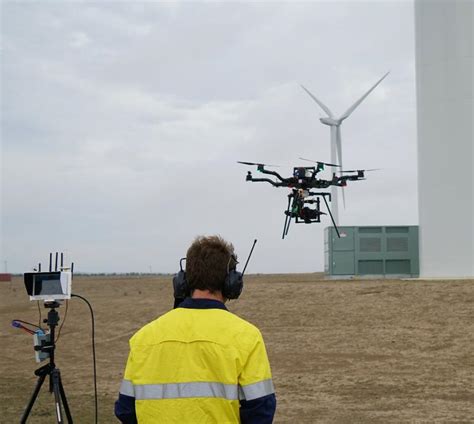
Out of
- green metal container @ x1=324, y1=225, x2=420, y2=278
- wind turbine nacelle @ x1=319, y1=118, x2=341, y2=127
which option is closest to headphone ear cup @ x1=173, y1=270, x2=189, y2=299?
green metal container @ x1=324, y1=225, x2=420, y2=278

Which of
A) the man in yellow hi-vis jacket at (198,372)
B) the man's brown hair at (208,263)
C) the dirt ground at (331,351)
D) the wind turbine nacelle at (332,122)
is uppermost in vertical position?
the wind turbine nacelle at (332,122)

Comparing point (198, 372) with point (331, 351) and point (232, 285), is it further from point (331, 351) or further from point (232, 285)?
point (331, 351)

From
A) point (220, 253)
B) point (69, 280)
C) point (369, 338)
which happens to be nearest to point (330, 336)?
point (369, 338)

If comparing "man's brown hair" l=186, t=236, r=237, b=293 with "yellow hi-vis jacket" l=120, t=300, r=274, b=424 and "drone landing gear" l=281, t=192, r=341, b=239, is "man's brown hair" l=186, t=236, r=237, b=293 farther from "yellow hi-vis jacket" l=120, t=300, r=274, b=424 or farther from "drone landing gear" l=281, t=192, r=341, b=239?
"drone landing gear" l=281, t=192, r=341, b=239

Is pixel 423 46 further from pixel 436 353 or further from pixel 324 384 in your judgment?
pixel 324 384

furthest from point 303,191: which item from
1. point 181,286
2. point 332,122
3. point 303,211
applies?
point 332,122

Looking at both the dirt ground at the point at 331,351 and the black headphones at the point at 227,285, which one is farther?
the dirt ground at the point at 331,351

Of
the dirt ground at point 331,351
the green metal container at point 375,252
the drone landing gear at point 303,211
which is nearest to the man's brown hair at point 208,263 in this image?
the dirt ground at point 331,351

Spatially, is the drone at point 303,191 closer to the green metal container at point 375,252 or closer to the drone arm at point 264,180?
the drone arm at point 264,180
